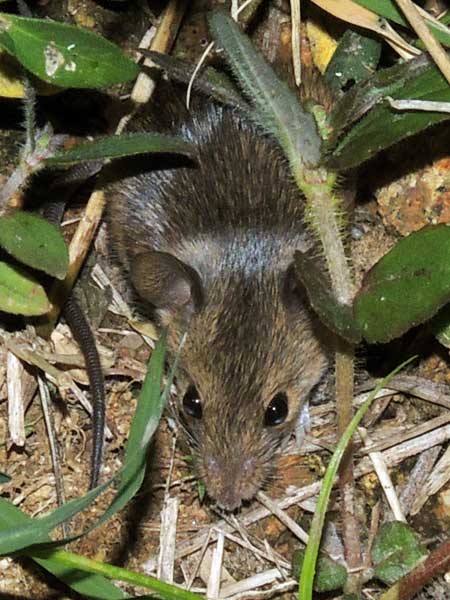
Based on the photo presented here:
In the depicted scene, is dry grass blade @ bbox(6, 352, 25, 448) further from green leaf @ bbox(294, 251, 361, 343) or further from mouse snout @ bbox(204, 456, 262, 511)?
green leaf @ bbox(294, 251, 361, 343)

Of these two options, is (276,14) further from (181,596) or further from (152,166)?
(181,596)

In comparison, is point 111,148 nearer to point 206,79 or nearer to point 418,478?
point 206,79

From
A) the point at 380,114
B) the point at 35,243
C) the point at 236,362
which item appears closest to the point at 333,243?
the point at 380,114

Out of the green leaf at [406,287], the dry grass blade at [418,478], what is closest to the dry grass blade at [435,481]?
the dry grass blade at [418,478]

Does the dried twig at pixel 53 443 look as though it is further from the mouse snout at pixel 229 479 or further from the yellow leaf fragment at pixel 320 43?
the yellow leaf fragment at pixel 320 43

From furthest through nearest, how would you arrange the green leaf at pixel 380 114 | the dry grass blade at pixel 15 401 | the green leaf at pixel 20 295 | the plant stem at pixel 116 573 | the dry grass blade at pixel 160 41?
1. the dry grass blade at pixel 160 41
2. the dry grass blade at pixel 15 401
3. the green leaf at pixel 20 295
4. the green leaf at pixel 380 114
5. the plant stem at pixel 116 573

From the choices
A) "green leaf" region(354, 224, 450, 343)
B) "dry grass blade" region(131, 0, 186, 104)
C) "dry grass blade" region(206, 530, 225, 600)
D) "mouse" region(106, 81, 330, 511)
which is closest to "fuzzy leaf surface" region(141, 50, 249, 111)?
"mouse" region(106, 81, 330, 511)
